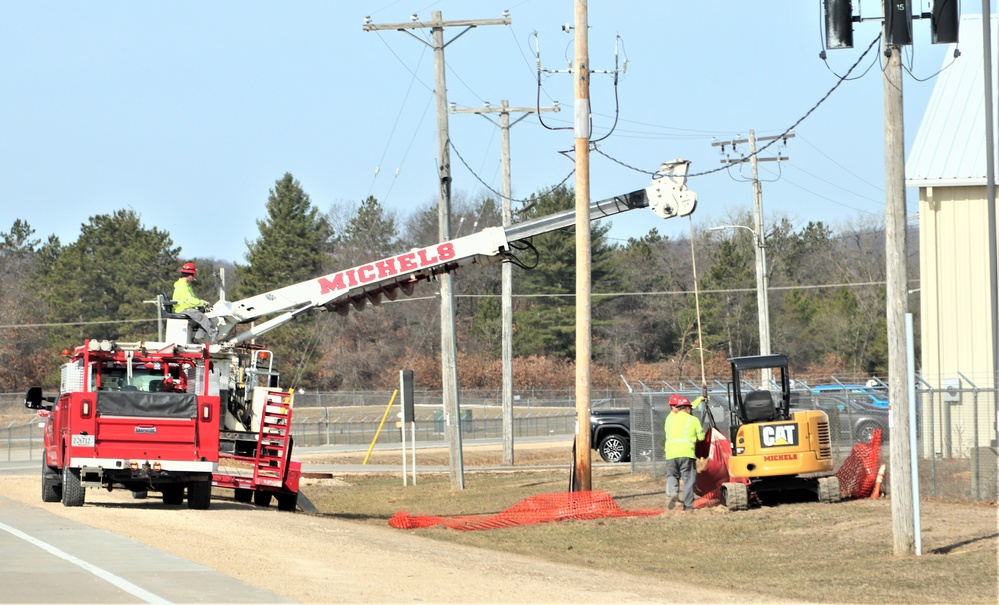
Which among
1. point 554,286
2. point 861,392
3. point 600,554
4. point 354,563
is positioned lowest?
point 600,554

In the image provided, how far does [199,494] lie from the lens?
60.9ft

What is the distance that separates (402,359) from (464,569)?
74160 millimetres

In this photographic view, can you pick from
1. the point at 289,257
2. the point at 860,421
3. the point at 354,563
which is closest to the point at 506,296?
the point at 860,421

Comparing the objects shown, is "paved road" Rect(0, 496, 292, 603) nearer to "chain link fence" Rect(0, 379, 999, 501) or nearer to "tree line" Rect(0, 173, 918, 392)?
"chain link fence" Rect(0, 379, 999, 501)

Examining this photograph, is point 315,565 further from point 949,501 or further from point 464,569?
point 949,501

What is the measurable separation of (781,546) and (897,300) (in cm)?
383

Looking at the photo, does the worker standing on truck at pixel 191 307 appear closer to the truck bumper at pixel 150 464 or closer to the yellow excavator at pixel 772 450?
the truck bumper at pixel 150 464

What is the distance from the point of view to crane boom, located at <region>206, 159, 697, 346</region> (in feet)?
63.9

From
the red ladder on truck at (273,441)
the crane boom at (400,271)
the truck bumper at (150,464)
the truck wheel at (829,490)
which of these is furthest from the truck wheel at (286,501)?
the truck wheel at (829,490)

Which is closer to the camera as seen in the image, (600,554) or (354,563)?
(354,563)

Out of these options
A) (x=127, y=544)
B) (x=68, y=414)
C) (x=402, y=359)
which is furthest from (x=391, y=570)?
(x=402, y=359)

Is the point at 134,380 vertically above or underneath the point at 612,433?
above

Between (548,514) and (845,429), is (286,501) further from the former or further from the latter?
(845,429)

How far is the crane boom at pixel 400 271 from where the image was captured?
63.9 ft
